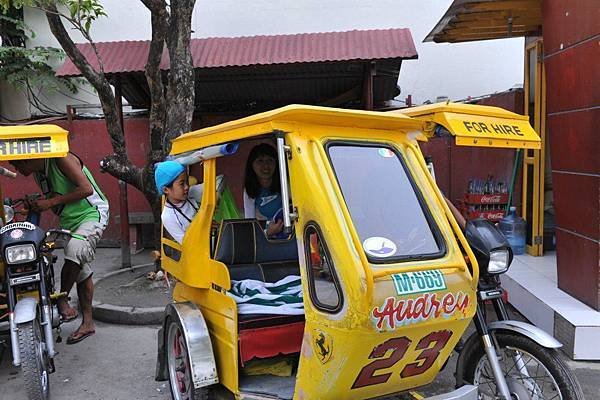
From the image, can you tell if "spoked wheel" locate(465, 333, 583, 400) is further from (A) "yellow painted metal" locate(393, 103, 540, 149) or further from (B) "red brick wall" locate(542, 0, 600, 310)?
(B) "red brick wall" locate(542, 0, 600, 310)

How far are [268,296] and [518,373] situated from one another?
1.42 metres

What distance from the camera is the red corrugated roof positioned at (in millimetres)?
6469

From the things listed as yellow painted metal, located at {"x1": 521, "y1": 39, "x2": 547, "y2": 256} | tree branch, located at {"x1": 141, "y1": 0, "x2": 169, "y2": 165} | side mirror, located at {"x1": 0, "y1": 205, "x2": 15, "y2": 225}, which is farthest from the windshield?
yellow painted metal, located at {"x1": 521, "y1": 39, "x2": 547, "y2": 256}

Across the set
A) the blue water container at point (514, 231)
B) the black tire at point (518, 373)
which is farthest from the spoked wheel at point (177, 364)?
the blue water container at point (514, 231)

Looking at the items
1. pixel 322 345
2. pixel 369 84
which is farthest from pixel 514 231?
pixel 322 345

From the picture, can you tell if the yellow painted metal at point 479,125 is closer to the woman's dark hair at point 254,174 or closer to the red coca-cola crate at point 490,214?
the woman's dark hair at point 254,174

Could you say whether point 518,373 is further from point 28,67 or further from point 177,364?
point 28,67

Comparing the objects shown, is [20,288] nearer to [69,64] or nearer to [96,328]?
[96,328]

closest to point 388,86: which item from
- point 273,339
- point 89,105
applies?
point 89,105

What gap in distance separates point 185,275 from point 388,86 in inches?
229

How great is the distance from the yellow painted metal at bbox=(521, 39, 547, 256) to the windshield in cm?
408

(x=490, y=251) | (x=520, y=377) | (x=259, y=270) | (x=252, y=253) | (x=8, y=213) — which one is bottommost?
(x=520, y=377)

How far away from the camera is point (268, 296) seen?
3125mm

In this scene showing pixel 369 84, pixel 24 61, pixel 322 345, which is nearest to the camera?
pixel 322 345
